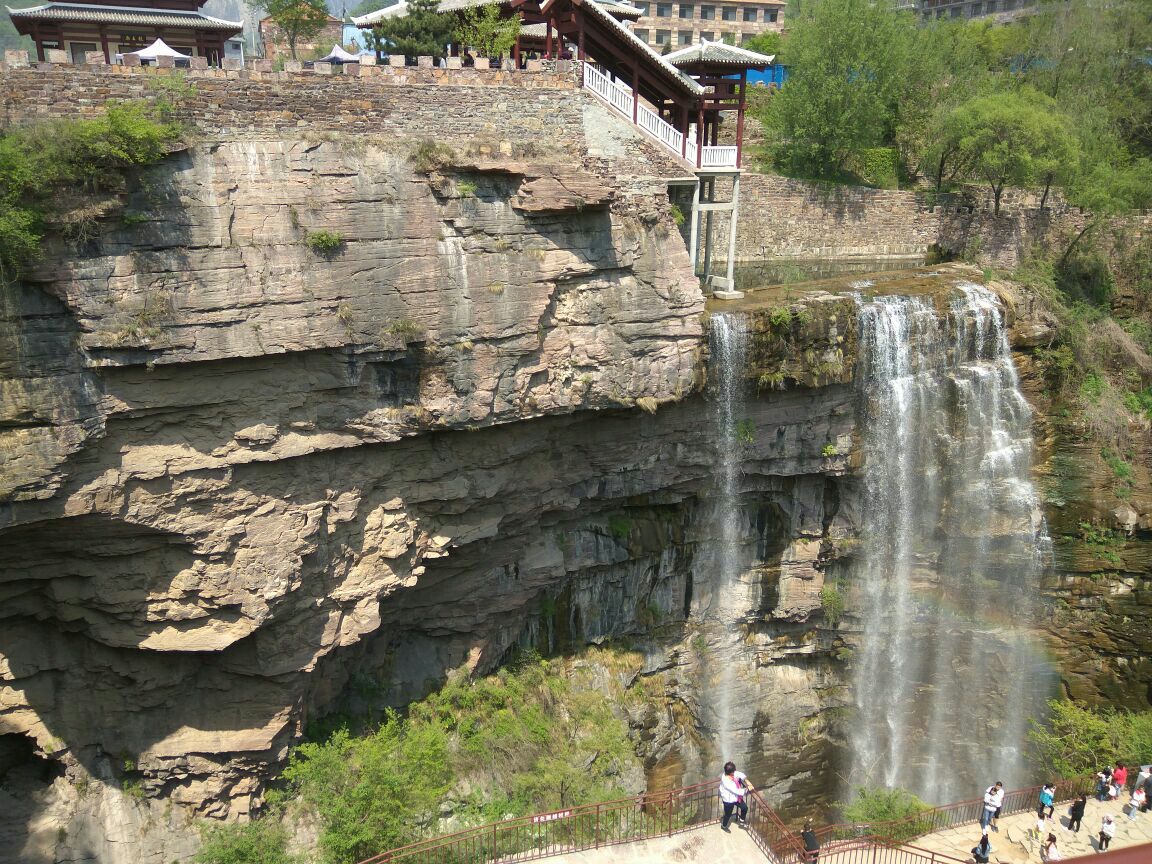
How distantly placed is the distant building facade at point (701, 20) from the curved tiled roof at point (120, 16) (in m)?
33.0

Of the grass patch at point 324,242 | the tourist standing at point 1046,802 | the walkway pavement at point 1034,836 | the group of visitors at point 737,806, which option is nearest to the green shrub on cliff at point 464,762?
the group of visitors at point 737,806

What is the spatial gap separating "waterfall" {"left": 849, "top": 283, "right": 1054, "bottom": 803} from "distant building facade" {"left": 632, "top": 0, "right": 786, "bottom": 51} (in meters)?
36.0

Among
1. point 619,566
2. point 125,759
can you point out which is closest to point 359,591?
point 125,759

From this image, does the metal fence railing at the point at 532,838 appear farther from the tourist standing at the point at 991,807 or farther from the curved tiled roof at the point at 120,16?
the curved tiled roof at the point at 120,16

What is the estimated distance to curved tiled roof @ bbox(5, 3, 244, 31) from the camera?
78.6 ft

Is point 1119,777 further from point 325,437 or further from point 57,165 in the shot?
point 57,165

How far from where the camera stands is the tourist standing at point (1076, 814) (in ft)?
59.4

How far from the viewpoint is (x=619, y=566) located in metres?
22.9

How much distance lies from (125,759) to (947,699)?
69.9 feet

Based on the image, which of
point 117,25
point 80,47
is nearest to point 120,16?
point 117,25

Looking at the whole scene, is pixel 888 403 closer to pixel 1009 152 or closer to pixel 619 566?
pixel 619 566

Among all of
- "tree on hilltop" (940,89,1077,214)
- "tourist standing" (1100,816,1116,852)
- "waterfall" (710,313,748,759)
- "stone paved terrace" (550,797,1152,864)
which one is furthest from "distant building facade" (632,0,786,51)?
"tourist standing" (1100,816,1116,852)

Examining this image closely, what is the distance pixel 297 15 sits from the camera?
27531mm

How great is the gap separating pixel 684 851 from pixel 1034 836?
859 cm
